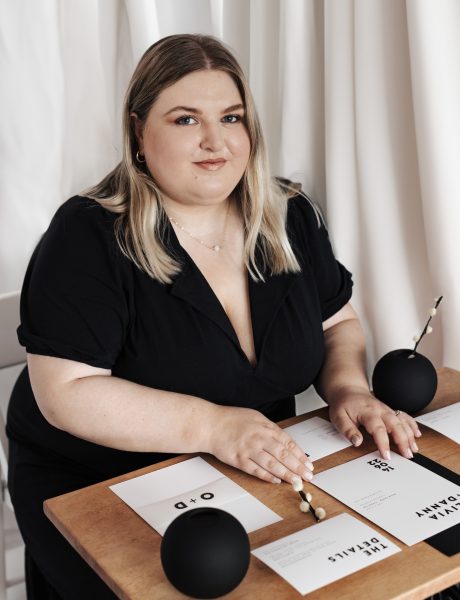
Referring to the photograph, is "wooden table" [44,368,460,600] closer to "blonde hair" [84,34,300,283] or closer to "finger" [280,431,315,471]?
"finger" [280,431,315,471]

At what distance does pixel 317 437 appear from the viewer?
1444 millimetres

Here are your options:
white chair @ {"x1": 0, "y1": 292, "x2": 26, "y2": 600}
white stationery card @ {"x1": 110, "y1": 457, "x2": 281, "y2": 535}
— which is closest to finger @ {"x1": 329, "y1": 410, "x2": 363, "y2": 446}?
white stationery card @ {"x1": 110, "y1": 457, "x2": 281, "y2": 535}

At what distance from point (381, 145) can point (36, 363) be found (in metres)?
0.78

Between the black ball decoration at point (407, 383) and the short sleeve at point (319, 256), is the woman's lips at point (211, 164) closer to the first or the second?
the short sleeve at point (319, 256)

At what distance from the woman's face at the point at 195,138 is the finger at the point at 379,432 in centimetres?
49

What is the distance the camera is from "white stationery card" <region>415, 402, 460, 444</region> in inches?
55.7

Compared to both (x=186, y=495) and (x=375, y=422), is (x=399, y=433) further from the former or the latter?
(x=186, y=495)

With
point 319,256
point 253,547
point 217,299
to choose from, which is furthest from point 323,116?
point 253,547

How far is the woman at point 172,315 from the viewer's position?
57.3 inches

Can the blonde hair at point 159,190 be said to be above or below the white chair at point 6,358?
above

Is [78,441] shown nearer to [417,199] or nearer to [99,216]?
[99,216]

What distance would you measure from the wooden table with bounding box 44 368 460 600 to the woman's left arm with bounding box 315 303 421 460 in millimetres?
33

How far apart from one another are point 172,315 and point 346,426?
1.19ft

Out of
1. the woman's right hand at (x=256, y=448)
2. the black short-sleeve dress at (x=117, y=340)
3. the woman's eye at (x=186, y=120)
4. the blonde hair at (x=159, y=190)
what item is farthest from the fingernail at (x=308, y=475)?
the woman's eye at (x=186, y=120)
